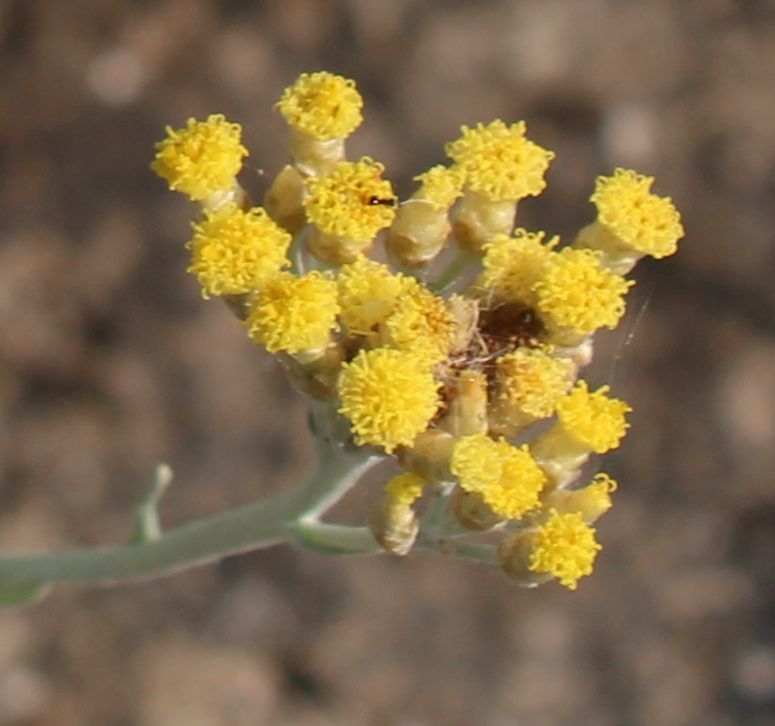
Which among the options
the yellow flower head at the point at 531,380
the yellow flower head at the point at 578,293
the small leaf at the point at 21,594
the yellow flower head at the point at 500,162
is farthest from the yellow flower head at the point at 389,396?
the small leaf at the point at 21,594

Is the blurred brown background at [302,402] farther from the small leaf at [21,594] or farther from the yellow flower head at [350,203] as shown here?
the yellow flower head at [350,203]

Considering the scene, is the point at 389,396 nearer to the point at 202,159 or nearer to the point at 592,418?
the point at 592,418

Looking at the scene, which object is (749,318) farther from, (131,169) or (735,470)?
(131,169)

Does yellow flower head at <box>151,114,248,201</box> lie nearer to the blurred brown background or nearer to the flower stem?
the flower stem

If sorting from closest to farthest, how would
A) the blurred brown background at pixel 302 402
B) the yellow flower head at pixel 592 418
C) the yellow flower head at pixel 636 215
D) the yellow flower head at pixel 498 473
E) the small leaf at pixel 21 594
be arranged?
the yellow flower head at pixel 498 473, the yellow flower head at pixel 592 418, the yellow flower head at pixel 636 215, the small leaf at pixel 21 594, the blurred brown background at pixel 302 402

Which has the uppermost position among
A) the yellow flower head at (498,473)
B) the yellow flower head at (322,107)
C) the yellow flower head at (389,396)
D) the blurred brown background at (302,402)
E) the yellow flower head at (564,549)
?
the yellow flower head at (322,107)

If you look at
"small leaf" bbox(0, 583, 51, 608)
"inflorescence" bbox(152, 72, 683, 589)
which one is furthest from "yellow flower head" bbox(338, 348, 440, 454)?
"small leaf" bbox(0, 583, 51, 608)

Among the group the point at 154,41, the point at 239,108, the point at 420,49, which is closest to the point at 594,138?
the point at 420,49
